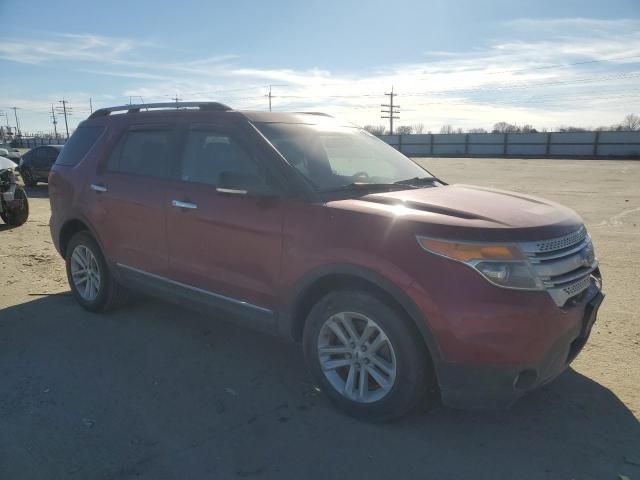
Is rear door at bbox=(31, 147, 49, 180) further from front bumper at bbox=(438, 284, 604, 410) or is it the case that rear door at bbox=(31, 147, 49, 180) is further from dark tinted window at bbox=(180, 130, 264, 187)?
front bumper at bbox=(438, 284, 604, 410)

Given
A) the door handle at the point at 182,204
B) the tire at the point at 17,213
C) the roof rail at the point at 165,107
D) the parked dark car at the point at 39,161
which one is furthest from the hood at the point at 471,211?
the parked dark car at the point at 39,161

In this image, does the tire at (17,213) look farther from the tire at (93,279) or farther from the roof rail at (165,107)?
the roof rail at (165,107)

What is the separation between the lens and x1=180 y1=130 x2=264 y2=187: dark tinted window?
3662 millimetres

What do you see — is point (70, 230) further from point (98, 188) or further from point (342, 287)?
point (342, 287)

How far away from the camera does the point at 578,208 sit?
11547 millimetres

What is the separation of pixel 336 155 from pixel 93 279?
281 centimetres

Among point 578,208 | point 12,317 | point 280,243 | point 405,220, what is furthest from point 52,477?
point 578,208

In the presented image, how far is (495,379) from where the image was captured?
264 centimetres

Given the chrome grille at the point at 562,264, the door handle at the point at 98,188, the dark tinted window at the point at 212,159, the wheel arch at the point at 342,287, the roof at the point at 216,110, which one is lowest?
the wheel arch at the point at 342,287

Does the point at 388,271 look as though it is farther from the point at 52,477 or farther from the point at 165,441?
the point at 52,477

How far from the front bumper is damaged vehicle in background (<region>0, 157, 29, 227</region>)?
9.44 m

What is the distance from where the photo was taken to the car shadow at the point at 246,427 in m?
2.69

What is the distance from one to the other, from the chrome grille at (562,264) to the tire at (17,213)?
32.1ft

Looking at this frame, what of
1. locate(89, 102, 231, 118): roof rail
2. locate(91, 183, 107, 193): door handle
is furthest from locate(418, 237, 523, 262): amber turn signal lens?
locate(91, 183, 107, 193): door handle
